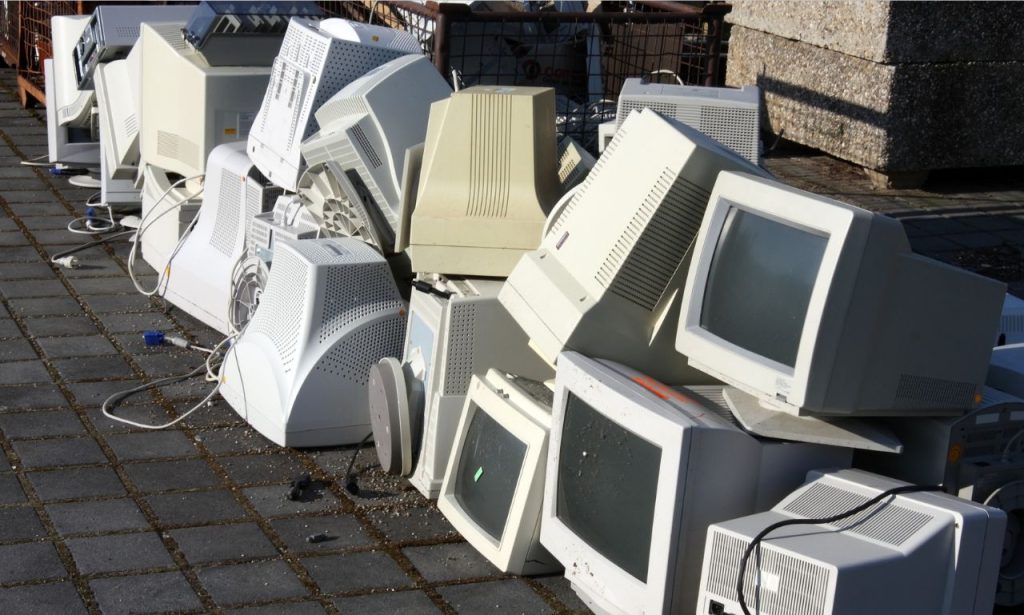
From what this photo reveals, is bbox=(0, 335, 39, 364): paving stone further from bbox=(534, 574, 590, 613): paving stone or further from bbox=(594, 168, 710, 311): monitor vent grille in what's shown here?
bbox=(594, 168, 710, 311): monitor vent grille

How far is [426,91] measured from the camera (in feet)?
15.9

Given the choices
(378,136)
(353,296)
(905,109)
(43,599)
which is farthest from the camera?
(905,109)

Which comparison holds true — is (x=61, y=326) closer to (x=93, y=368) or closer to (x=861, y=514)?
(x=93, y=368)

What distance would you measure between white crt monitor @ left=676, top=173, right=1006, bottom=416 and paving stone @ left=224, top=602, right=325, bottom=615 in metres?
1.22

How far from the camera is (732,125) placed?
4699 millimetres

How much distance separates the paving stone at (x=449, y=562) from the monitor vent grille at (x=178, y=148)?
275 centimetres

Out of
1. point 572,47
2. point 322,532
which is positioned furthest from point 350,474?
point 572,47

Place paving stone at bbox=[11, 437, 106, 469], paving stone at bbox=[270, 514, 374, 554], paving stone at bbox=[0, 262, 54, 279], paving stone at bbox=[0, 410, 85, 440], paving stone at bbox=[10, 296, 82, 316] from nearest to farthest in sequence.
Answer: paving stone at bbox=[270, 514, 374, 554] → paving stone at bbox=[11, 437, 106, 469] → paving stone at bbox=[0, 410, 85, 440] → paving stone at bbox=[10, 296, 82, 316] → paving stone at bbox=[0, 262, 54, 279]

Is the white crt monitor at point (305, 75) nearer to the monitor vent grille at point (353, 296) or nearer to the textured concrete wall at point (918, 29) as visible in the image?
the monitor vent grille at point (353, 296)

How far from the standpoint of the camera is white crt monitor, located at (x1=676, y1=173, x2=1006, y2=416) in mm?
3027

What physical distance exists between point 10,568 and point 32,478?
1.99 ft

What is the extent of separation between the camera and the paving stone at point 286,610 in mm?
3449

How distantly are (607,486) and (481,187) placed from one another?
1.27m

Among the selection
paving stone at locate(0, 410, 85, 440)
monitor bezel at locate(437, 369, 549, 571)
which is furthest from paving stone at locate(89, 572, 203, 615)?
paving stone at locate(0, 410, 85, 440)
